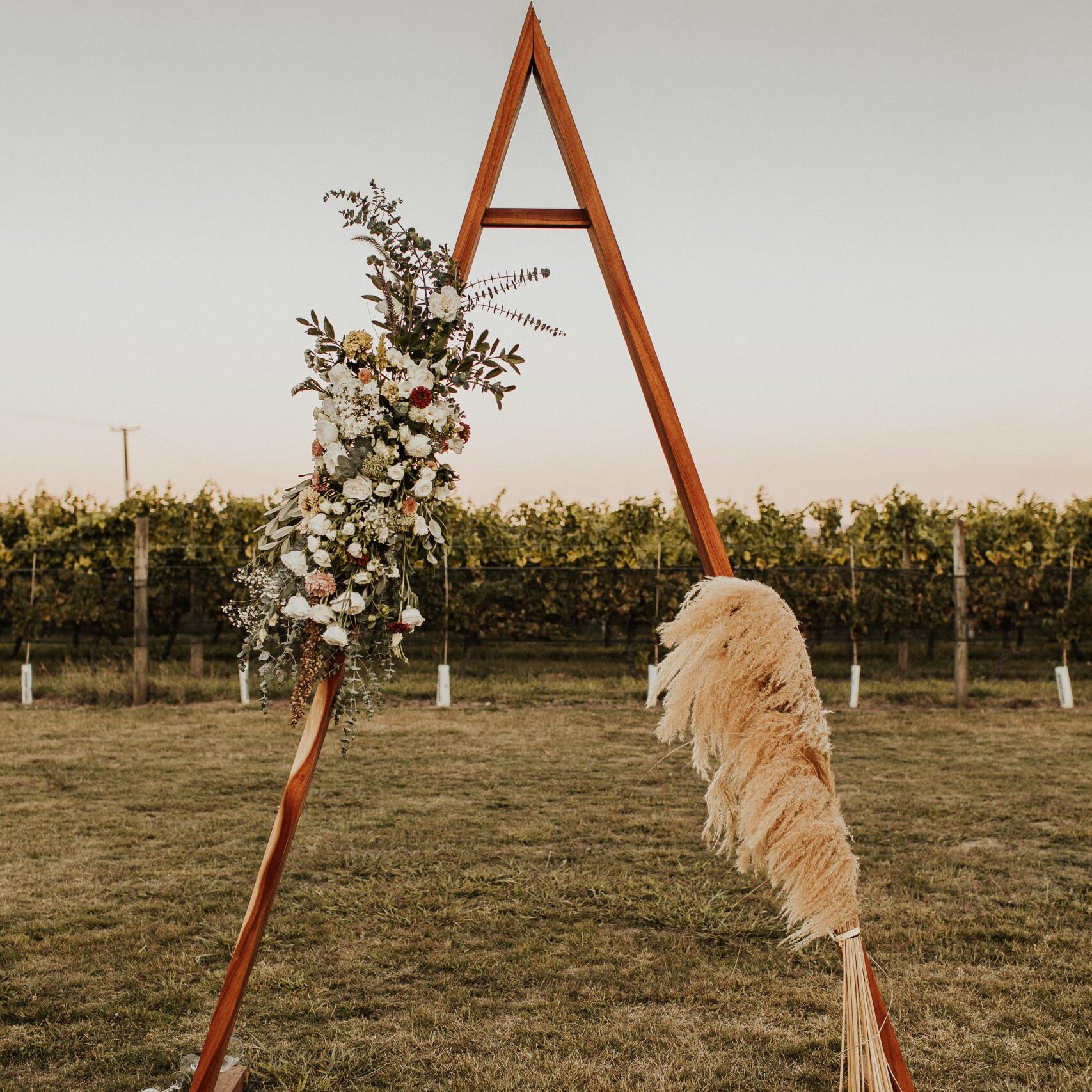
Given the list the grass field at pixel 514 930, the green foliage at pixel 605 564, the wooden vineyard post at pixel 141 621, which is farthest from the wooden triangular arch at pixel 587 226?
the wooden vineyard post at pixel 141 621

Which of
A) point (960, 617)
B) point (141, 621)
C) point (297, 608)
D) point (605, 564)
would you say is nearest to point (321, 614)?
point (297, 608)

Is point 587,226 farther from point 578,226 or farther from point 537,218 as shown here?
point 537,218

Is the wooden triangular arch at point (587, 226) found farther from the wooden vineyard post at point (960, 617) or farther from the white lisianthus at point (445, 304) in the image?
the wooden vineyard post at point (960, 617)

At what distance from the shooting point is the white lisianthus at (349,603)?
7.22ft

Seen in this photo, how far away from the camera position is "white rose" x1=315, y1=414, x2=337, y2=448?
223cm

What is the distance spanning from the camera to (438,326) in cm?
235

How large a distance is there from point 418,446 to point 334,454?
0.67 feet

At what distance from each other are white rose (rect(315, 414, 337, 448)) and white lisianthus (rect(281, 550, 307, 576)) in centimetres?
28

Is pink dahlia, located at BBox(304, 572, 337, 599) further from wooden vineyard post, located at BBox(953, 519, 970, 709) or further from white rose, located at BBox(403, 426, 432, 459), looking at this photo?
wooden vineyard post, located at BBox(953, 519, 970, 709)

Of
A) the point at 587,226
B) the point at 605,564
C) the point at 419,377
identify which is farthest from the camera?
the point at 605,564

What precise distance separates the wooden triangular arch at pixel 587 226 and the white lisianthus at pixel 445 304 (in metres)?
0.13

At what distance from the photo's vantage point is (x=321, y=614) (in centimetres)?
217

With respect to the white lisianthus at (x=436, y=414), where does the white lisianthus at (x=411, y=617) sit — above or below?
below

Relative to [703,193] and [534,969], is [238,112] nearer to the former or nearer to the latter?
[703,193]
